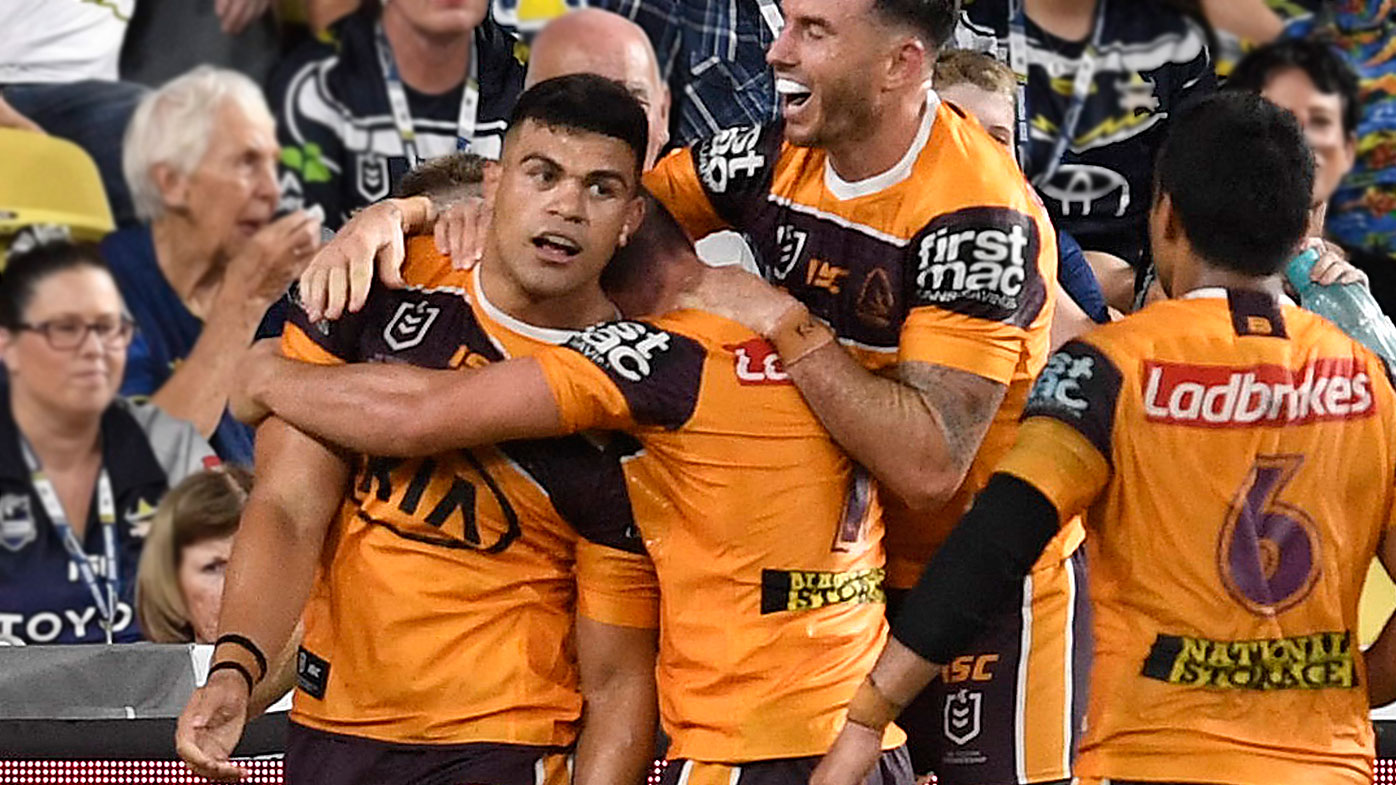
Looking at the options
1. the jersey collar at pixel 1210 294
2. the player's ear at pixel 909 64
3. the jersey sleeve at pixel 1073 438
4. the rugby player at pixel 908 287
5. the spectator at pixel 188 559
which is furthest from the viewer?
the spectator at pixel 188 559

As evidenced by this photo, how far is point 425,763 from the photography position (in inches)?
132

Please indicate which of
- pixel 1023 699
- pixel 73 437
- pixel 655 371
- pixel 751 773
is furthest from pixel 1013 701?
pixel 73 437

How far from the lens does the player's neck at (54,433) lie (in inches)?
245

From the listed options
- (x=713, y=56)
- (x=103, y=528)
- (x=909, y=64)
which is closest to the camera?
(x=909, y=64)

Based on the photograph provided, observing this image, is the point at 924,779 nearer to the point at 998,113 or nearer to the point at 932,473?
the point at 932,473

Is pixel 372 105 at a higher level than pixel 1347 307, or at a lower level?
lower

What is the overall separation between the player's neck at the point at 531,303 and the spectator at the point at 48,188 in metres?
3.25

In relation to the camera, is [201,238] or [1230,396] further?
[201,238]

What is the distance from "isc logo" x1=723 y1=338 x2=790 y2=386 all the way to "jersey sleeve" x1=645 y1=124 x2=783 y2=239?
0.45 metres

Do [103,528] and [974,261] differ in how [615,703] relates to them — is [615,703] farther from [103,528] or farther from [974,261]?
[103,528]

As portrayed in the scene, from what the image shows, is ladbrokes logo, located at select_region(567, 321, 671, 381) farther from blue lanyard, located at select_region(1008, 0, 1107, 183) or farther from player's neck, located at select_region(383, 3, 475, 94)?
player's neck, located at select_region(383, 3, 475, 94)

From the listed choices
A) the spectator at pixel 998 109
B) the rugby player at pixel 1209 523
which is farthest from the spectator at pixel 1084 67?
the rugby player at pixel 1209 523

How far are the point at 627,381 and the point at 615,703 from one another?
0.53 meters

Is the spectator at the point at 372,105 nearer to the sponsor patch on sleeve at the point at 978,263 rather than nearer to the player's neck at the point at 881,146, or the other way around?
the player's neck at the point at 881,146
